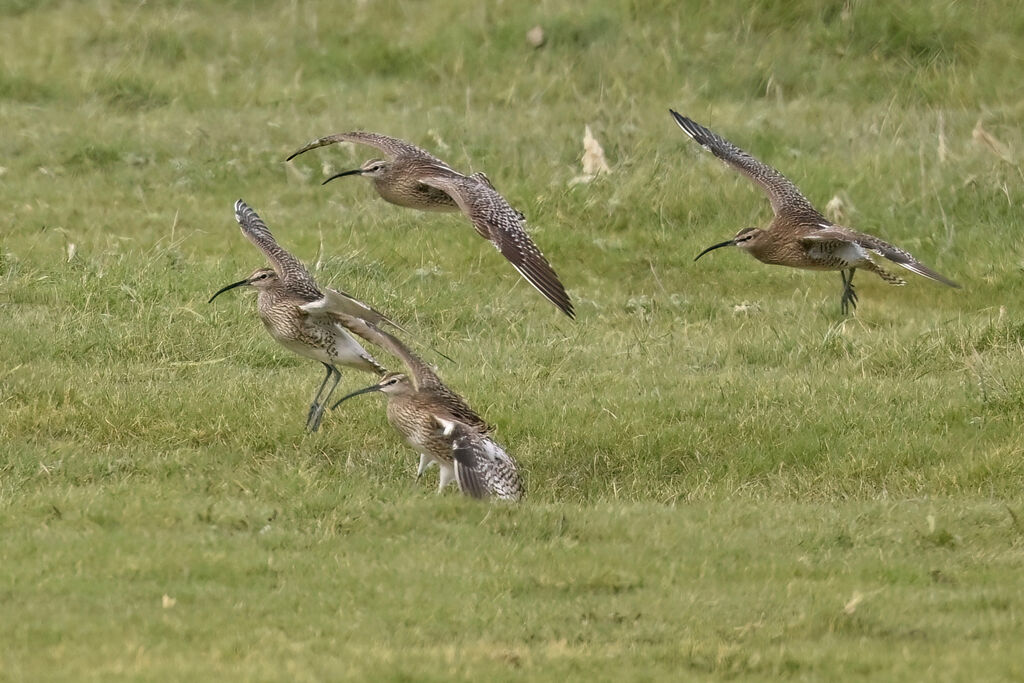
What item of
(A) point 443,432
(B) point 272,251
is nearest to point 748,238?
(B) point 272,251

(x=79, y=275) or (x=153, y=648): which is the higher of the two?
(x=153, y=648)

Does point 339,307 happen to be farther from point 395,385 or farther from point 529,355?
point 529,355

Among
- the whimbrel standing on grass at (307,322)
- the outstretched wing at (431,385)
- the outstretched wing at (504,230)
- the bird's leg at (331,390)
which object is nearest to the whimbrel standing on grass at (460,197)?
the outstretched wing at (504,230)

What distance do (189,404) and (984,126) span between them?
9294 mm

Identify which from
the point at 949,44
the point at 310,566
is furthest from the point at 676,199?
the point at 310,566

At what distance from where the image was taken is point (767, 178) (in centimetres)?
1266

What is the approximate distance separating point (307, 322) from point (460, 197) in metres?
1.30

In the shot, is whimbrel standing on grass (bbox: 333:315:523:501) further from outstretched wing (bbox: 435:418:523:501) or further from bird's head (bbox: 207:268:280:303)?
bird's head (bbox: 207:268:280:303)

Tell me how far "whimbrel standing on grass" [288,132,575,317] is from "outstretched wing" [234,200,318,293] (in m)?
0.54

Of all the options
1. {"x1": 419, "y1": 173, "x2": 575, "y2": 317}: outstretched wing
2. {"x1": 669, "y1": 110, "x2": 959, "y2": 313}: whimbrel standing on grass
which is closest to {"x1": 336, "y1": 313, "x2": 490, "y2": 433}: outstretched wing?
{"x1": 419, "y1": 173, "x2": 575, "y2": 317}: outstretched wing

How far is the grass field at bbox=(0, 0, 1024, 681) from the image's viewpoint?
22.0 feet

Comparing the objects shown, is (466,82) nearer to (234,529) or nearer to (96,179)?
(96,179)

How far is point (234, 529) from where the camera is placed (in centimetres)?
771

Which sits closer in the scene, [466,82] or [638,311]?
[638,311]
